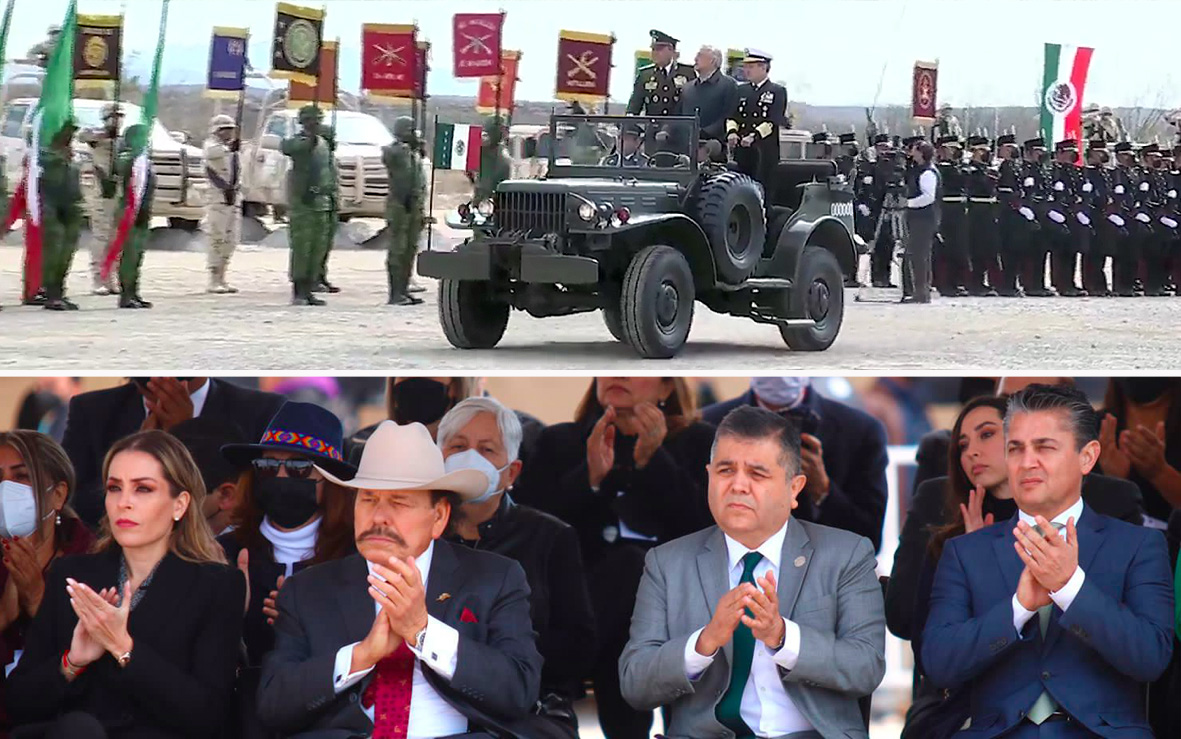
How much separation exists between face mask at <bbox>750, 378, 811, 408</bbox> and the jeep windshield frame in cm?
231

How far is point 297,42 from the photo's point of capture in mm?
7945

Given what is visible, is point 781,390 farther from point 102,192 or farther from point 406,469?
point 102,192

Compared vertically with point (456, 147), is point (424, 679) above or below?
below

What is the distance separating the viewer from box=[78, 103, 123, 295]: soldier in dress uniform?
8258mm

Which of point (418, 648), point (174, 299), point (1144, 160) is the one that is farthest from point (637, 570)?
point (1144, 160)

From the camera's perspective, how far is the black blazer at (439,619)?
4.82 metres

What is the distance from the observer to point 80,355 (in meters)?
7.08

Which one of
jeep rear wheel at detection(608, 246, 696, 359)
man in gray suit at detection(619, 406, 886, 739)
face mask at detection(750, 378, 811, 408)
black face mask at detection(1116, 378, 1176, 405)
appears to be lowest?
man in gray suit at detection(619, 406, 886, 739)

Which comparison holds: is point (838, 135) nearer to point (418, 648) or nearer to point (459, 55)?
point (459, 55)

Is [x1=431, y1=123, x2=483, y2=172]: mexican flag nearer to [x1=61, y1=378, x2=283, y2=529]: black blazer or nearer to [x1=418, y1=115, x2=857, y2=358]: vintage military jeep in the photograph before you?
[x1=418, y1=115, x2=857, y2=358]: vintage military jeep

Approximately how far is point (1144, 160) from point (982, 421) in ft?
14.9

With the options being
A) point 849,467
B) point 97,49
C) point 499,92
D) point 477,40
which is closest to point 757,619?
point 849,467

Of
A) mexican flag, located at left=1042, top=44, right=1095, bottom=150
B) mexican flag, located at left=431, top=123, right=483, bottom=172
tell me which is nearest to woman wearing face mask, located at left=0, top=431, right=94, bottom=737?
mexican flag, located at left=431, top=123, right=483, bottom=172

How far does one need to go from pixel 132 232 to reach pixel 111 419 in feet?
8.21
